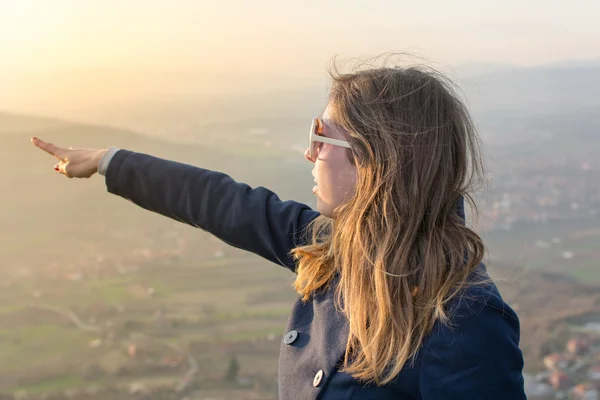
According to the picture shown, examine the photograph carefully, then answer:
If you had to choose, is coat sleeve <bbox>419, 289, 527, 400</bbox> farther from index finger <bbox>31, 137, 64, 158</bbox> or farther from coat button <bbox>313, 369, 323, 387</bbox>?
index finger <bbox>31, 137, 64, 158</bbox>

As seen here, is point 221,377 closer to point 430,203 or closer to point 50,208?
point 50,208

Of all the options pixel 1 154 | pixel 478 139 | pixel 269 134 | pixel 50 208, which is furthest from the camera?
pixel 50 208

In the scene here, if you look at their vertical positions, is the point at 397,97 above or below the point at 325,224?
above

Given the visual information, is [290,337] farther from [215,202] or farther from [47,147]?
[47,147]

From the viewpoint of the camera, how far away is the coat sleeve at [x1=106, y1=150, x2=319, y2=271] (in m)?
1.47

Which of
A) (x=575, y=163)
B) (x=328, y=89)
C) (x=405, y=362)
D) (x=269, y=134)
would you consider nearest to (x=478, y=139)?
(x=328, y=89)

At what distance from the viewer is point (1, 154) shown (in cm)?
466

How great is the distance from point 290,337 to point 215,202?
38cm

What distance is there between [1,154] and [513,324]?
450cm

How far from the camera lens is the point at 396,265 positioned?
3.83 feet

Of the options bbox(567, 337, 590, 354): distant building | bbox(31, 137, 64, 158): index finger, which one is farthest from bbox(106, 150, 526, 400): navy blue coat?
bbox(567, 337, 590, 354): distant building

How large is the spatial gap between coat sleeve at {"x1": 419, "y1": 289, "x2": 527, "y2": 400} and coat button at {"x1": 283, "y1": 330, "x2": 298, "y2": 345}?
0.34 meters

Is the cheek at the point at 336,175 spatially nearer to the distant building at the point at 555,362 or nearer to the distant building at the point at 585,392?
the distant building at the point at 555,362

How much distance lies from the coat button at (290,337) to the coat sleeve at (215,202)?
0.72 feet
